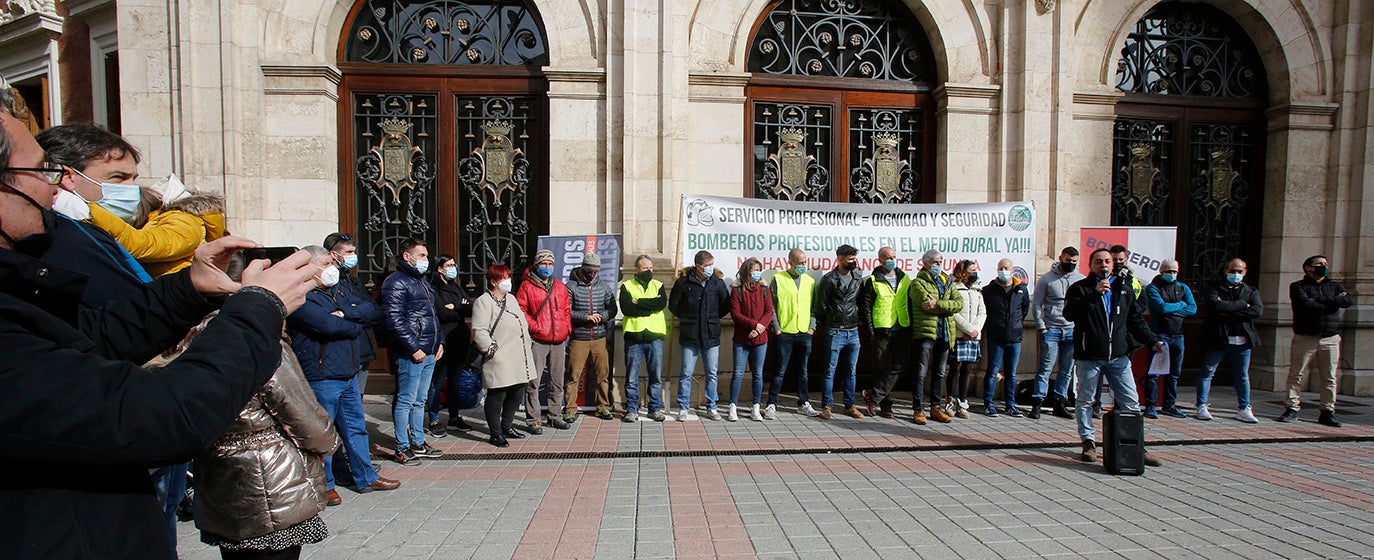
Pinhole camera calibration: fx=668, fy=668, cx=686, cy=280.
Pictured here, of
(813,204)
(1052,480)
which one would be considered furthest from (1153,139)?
(1052,480)

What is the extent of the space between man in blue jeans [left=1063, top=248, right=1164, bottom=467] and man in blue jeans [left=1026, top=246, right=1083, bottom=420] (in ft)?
5.51

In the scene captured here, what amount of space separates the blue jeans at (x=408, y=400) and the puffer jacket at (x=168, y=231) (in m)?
2.95

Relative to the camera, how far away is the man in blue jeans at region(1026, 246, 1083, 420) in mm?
8055

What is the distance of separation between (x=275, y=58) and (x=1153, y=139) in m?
12.3

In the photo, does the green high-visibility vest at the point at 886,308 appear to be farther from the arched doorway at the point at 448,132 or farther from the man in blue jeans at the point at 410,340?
the man in blue jeans at the point at 410,340

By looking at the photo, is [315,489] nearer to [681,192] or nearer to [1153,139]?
[681,192]

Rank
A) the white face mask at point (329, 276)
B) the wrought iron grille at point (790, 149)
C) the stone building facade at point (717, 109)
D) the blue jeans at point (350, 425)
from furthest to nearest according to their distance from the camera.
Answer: the wrought iron grille at point (790, 149)
the stone building facade at point (717, 109)
the blue jeans at point (350, 425)
the white face mask at point (329, 276)

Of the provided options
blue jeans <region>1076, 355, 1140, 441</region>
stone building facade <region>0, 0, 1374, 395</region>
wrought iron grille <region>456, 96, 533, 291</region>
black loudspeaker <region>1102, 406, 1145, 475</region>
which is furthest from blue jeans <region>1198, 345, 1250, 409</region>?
wrought iron grille <region>456, 96, 533, 291</region>

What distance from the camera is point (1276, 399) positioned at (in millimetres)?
9141

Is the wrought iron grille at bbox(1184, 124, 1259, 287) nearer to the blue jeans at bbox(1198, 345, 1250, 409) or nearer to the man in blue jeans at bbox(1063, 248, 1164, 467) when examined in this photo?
the blue jeans at bbox(1198, 345, 1250, 409)

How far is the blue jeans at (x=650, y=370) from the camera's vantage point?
25.2 ft

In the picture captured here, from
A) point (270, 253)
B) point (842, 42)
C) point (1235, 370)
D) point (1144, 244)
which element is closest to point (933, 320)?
point (1144, 244)

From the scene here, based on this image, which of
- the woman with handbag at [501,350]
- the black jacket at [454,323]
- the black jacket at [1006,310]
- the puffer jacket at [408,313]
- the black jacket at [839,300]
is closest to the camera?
the puffer jacket at [408,313]

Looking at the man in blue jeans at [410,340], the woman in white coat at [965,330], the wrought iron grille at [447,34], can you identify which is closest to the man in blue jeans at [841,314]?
the woman in white coat at [965,330]
